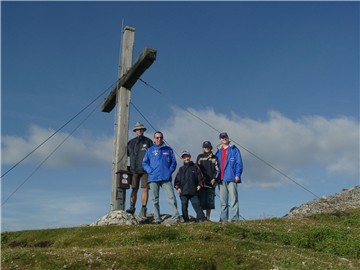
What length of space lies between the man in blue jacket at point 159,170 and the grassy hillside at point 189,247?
2274 mm

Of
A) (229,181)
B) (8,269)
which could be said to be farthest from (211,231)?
(8,269)

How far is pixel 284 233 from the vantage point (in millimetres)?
16688

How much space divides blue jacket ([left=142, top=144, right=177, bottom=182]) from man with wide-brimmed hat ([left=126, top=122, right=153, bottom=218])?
0.83 meters

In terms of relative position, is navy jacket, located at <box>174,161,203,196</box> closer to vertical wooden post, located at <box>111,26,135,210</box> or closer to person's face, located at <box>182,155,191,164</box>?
person's face, located at <box>182,155,191,164</box>

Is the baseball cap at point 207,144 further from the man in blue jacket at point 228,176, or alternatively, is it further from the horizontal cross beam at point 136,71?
the horizontal cross beam at point 136,71

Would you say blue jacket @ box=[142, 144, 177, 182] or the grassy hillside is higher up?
blue jacket @ box=[142, 144, 177, 182]

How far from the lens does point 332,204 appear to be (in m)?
33.6

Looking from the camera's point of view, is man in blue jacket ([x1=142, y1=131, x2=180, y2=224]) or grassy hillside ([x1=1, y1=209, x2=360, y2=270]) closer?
grassy hillside ([x1=1, y1=209, x2=360, y2=270])

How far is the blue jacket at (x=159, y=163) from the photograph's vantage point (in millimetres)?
18625

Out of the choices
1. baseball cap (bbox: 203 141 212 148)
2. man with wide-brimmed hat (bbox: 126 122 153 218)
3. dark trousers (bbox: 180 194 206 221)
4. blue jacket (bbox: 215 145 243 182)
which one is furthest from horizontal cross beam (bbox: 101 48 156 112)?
dark trousers (bbox: 180 194 206 221)

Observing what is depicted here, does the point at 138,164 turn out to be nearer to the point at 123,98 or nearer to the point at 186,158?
the point at 186,158

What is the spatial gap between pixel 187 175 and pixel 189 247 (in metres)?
5.96

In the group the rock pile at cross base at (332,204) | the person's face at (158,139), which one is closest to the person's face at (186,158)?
the person's face at (158,139)

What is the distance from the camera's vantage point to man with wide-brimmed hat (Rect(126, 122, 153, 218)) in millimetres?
19734
